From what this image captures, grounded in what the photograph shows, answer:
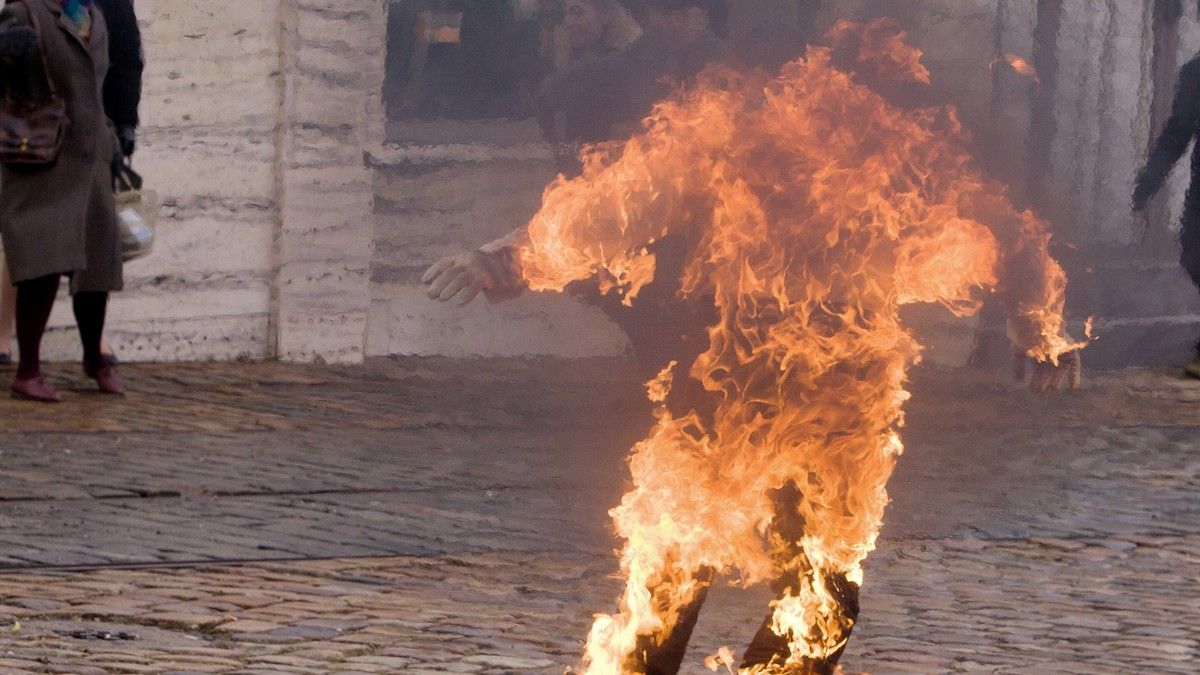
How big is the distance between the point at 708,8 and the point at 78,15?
3590 mm

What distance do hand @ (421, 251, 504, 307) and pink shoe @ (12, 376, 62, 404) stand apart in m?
4.88

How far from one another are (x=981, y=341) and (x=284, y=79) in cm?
486

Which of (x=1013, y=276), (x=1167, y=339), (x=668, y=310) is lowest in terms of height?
(x=1167, y=339)

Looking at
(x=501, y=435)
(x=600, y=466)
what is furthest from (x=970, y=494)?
(x=501, y=435)

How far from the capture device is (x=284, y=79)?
446 inches

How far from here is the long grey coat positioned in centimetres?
881

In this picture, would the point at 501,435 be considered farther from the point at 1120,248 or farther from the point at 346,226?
the point at 1120,248

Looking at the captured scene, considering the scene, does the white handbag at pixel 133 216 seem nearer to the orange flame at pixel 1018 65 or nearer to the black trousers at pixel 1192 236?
the orange flame at pixel 1018 65

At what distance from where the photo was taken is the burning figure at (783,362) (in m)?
4.13

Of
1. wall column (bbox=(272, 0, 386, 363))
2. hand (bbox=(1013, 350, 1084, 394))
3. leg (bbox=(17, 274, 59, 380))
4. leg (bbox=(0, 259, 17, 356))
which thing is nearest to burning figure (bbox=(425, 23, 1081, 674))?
hand (bbox=(1013, 350, 1084, 394))

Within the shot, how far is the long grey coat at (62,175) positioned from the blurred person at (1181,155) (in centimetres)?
720

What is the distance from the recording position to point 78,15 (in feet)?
29.2

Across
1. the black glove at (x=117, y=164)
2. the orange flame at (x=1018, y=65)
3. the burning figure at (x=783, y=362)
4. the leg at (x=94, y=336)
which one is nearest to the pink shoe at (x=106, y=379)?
the leg at (x=94, y=336)

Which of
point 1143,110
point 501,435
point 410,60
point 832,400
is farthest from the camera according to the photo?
point 1143,110
